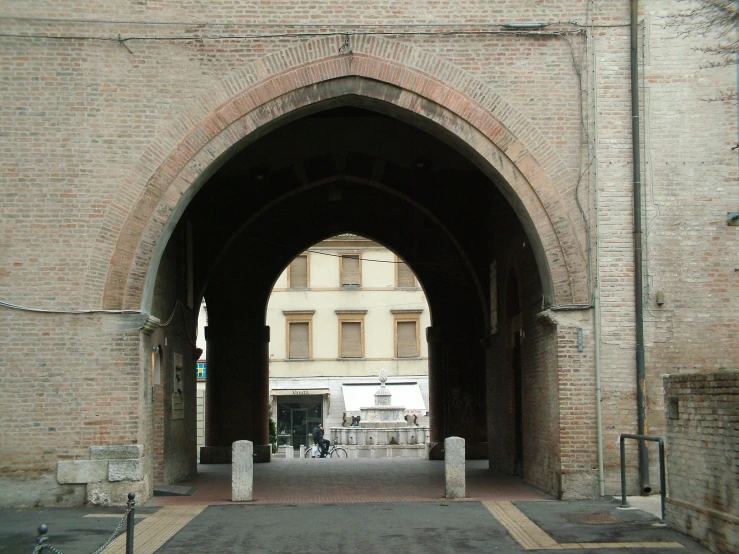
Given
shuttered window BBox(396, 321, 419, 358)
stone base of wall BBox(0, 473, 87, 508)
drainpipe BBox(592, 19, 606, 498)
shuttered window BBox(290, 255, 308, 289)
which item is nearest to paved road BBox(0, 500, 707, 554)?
stone base of wall BBox(0, 473, 87, 508)

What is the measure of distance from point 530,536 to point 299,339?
33620 millimetres

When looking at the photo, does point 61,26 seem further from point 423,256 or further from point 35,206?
point 423,256

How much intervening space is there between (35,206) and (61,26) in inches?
102

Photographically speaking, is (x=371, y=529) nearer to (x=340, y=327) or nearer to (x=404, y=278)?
(x=340, y=327)

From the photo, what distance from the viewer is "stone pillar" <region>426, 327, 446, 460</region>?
25047 millimetres

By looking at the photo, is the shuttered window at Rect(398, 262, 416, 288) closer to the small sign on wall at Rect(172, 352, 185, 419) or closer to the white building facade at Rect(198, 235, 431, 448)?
the white building facade at Rect(198, 235, 431, 448)

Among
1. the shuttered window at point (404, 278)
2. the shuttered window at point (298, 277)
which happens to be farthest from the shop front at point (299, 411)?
the shuttered window at point (404, 278)

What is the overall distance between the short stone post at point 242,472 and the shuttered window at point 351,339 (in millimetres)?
29498

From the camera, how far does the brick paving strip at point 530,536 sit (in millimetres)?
10302

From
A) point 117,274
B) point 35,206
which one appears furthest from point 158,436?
point 35,206

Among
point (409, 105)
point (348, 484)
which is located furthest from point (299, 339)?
point (409, 105)

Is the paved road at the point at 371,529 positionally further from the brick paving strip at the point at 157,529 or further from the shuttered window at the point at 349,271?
the shuttered window at the point at 349,271

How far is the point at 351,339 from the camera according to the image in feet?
146

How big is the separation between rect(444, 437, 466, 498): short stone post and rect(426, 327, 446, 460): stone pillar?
1044cm
